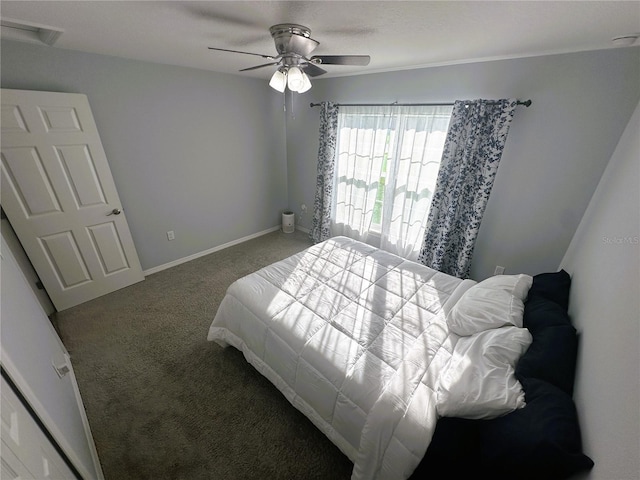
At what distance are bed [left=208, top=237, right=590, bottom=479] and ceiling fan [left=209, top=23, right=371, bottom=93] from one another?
141 cm

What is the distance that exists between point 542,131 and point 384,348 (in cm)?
223

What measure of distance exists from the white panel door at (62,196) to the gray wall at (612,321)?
365cm

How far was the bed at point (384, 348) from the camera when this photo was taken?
1093mm

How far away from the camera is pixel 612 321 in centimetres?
98

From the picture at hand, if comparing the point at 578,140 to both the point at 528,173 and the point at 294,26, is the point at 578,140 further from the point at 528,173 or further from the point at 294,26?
the point at 294,26

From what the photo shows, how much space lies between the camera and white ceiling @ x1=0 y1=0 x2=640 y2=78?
120 cm

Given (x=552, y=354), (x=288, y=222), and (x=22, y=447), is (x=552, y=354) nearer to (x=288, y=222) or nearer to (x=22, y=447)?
(x=22, y=447)

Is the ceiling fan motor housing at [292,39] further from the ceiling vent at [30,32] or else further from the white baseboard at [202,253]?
the white baseboard at [202,253]

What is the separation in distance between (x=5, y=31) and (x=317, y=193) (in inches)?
119

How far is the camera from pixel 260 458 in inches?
57.6

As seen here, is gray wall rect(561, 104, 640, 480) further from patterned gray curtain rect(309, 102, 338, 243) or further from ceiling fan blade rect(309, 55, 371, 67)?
patterned gray curtain rect(309, 102, 338, 243)

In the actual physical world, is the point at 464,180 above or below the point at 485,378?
above

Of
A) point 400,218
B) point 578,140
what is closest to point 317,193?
point 400,218

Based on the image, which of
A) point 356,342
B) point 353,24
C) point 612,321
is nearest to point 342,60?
point 353,24
